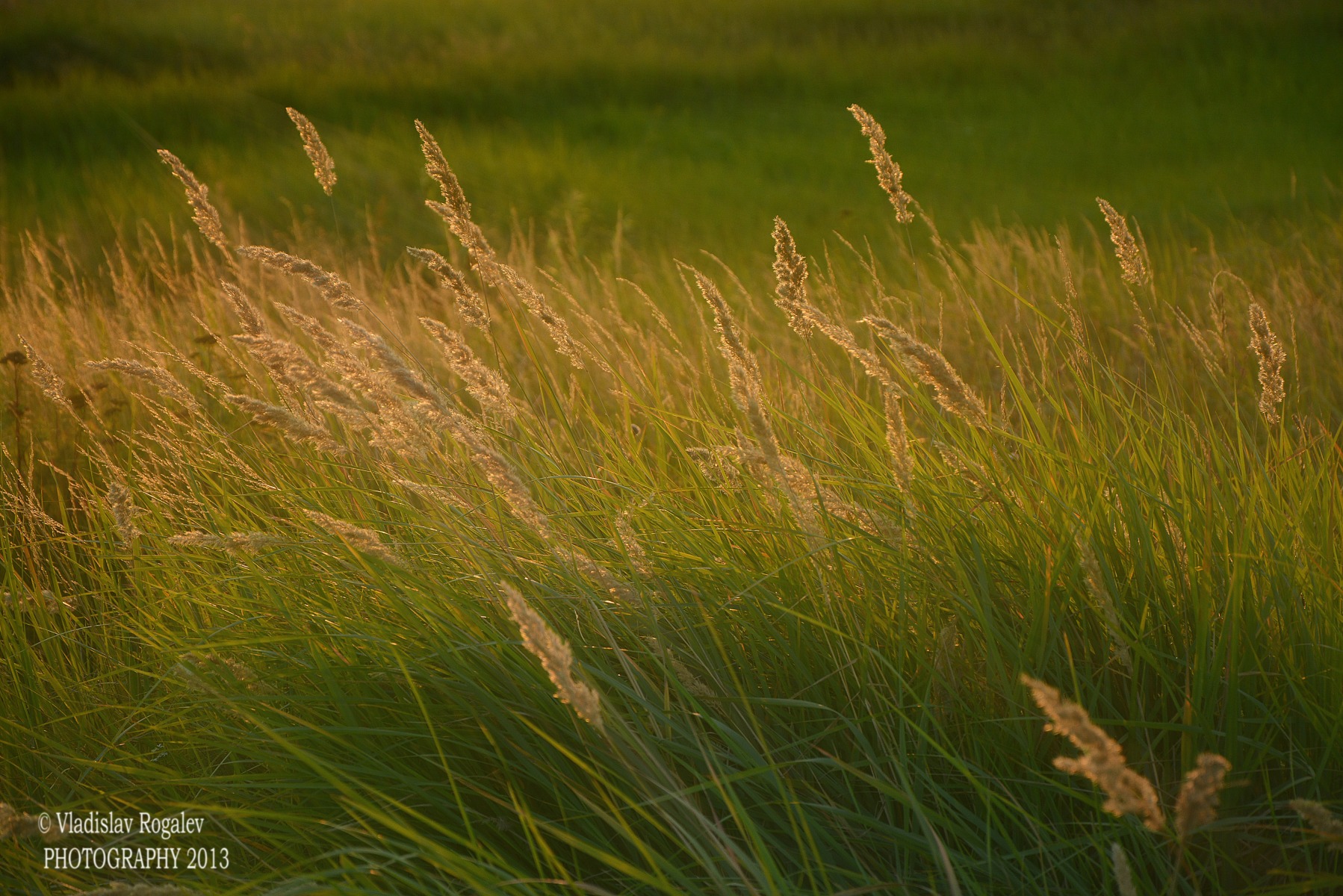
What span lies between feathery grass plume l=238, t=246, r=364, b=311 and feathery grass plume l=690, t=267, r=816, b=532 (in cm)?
62

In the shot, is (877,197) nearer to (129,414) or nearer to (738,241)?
(738,241)

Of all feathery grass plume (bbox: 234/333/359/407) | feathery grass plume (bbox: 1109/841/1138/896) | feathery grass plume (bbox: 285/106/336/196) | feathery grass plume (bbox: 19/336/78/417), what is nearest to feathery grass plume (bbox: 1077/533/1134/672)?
feathery grass plume (bbox: 1109/841/1138/896)

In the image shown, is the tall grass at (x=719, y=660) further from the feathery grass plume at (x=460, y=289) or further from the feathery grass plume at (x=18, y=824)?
the feathery grass plume at (x=18, y=824)

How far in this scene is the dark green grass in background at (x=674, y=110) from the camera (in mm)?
9570

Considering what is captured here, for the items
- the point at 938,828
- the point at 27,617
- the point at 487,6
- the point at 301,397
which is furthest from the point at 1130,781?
the point at 487,6

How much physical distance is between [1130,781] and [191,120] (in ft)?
47.8

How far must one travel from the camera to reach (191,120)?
40.6ft

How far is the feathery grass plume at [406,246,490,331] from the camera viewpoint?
Answer: 1.70m

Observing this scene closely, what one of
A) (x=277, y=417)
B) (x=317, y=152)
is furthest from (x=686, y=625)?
(x=317, y=152)

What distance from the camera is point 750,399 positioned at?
1132mm

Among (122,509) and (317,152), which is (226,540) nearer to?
(122,509)

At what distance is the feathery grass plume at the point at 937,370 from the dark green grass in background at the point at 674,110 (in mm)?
5889

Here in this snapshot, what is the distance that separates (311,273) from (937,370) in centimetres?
101

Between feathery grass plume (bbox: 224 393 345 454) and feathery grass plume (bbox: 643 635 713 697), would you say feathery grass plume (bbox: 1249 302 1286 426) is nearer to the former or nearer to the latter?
feathery grass plume (bbox: 643 635 713 697)
